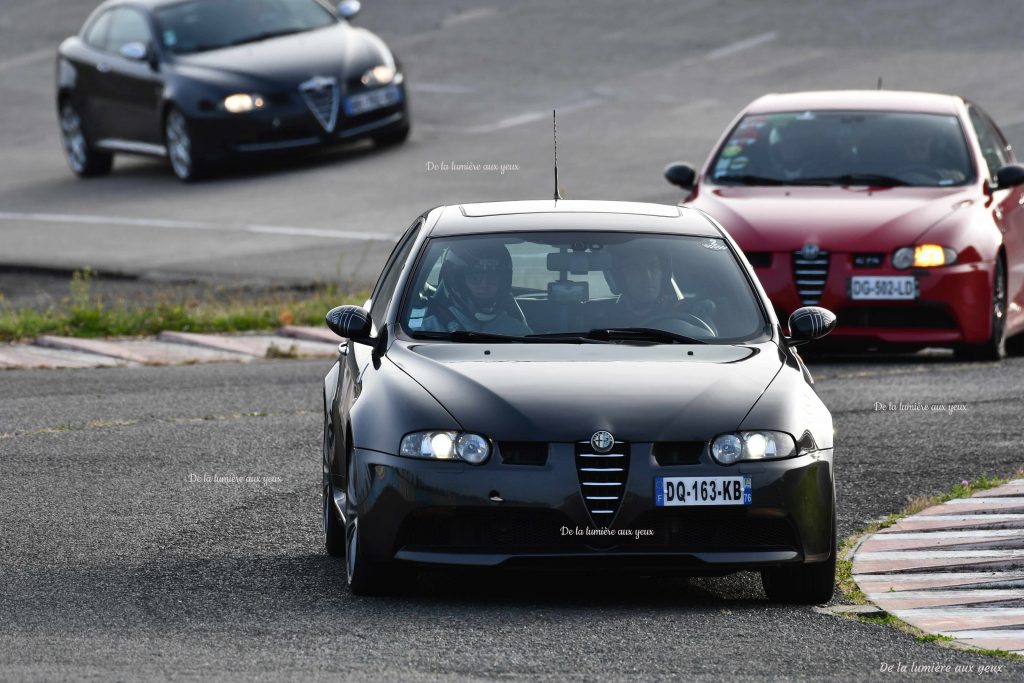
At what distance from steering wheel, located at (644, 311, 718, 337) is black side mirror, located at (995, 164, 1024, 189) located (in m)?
6.26

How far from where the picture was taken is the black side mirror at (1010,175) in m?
13.9

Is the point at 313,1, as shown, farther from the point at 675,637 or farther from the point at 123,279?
the point at 675,637

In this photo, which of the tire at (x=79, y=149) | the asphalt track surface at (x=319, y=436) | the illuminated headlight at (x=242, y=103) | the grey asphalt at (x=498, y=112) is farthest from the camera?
the tire at (x=79, y=149)

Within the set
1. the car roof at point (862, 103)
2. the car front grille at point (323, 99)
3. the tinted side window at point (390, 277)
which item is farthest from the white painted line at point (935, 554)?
the car front grille at point (323, 99)

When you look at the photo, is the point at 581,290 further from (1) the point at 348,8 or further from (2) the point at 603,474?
(1) the point at 348,8

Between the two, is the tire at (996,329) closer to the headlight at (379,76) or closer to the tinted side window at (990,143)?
the tinted side window at (990,143)

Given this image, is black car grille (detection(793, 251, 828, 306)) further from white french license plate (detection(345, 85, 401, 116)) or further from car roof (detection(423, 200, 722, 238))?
white french license plate (detection(345, 85, 401, 116))

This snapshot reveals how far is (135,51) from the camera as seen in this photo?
22312 millimetres

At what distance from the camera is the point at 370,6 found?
113 feet

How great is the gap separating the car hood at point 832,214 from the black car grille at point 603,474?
6.16m

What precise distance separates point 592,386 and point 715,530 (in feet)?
2.08

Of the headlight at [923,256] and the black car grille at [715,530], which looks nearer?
the black car grille at [715,530]

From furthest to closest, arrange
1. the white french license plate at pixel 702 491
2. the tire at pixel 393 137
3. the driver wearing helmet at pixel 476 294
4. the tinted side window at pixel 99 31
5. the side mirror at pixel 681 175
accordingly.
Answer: the tinted side window at pixel 99 31 → the tire at pixel 393 137 → the side mirror at pixel 681 175 → the driver wearing helmet at pixel 476 294 → the white french license plate at pixel 702 491

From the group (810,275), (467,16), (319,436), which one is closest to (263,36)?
(467,16)
